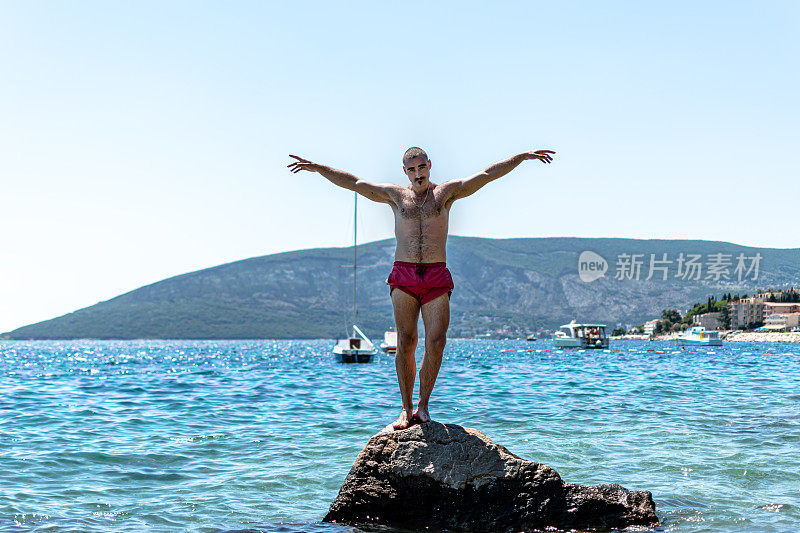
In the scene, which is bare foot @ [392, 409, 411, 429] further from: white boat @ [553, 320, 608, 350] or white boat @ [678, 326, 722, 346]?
white boat @ [678, 326, 722, 346]

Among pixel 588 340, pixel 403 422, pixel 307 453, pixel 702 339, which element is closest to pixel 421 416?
pixel 403 422

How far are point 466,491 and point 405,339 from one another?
174 cm

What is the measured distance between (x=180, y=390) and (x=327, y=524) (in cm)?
2547

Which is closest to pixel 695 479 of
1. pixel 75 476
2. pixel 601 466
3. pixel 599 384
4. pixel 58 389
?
pixel 601 466

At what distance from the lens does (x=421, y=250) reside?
8531 mm

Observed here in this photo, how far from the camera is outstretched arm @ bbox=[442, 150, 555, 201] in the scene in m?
8.33

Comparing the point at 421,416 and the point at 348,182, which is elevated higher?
the point at 348,182

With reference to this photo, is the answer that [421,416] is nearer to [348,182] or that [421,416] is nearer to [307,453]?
[348,182]

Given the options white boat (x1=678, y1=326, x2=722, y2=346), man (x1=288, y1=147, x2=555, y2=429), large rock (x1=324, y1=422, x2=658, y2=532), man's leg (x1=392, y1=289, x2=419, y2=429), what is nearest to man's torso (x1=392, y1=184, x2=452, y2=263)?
man (x1=288, y1=147, x2=555, y2=429)

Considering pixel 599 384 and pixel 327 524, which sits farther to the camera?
pixel 599 384

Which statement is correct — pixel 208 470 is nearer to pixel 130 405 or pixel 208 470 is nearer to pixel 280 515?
pixel 280 515

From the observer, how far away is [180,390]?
32812 mm

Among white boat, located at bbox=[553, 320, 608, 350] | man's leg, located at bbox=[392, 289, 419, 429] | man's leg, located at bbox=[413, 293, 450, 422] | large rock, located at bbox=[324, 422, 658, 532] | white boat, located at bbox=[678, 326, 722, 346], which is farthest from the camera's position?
white boat, located at bbox=[678, 326, 722, 346]

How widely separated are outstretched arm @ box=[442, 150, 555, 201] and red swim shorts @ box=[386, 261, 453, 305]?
33.3 inches
